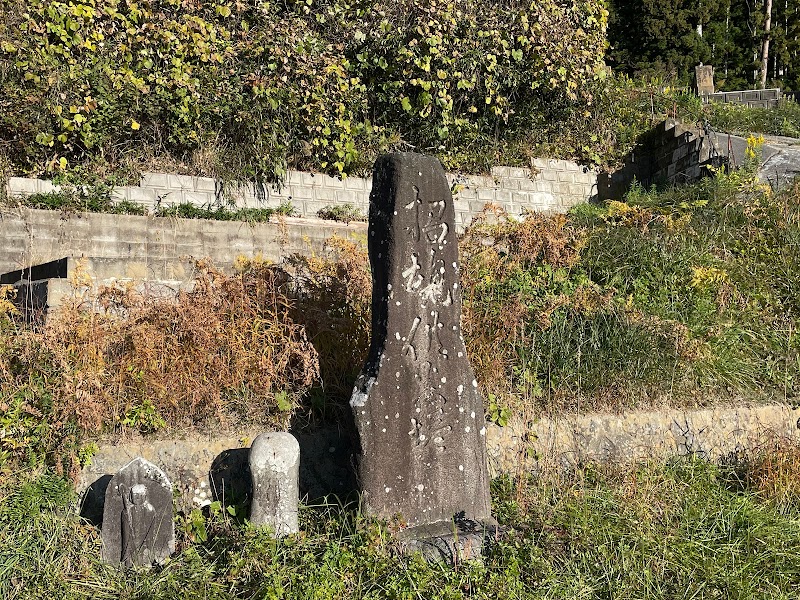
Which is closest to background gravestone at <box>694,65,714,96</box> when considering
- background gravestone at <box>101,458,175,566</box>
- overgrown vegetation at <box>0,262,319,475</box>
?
overgrown vegetation at <box>0,262,319,475</box>

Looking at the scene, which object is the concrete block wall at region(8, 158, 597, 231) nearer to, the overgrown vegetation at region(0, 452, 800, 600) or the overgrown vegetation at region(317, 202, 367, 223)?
the overgrown vegetation at region(317, 202, 367, 223)

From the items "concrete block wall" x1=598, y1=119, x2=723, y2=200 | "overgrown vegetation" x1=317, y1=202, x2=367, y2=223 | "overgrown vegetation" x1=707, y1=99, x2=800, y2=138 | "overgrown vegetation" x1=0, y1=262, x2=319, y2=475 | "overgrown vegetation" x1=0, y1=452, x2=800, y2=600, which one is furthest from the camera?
"overgrown vegetation" x1=707, y1=99, x2=800, y2=138

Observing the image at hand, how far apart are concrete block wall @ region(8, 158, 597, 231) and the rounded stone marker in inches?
219

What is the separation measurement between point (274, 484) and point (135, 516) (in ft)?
2.47

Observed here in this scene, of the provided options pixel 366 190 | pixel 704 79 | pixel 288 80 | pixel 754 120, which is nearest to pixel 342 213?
pixel 366 190

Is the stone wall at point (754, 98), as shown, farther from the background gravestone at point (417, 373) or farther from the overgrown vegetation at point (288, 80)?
the background gravestone at point (417, 373)

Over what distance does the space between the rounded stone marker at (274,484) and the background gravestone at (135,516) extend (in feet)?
1.66

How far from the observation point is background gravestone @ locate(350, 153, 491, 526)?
4.11m

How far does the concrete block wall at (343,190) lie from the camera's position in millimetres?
8969

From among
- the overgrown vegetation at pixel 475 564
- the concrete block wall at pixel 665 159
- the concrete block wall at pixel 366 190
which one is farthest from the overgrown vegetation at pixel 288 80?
the overgrown vegetation at pixel 475 564

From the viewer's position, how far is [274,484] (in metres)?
4.10

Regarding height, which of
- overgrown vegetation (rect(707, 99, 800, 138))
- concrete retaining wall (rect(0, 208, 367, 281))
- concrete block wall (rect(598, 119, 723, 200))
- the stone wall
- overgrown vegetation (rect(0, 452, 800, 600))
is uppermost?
the stone wall

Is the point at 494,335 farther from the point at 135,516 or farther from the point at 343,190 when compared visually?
the point at 343,190

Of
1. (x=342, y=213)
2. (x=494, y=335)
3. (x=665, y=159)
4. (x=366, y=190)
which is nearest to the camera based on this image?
(x=494, y=335)
